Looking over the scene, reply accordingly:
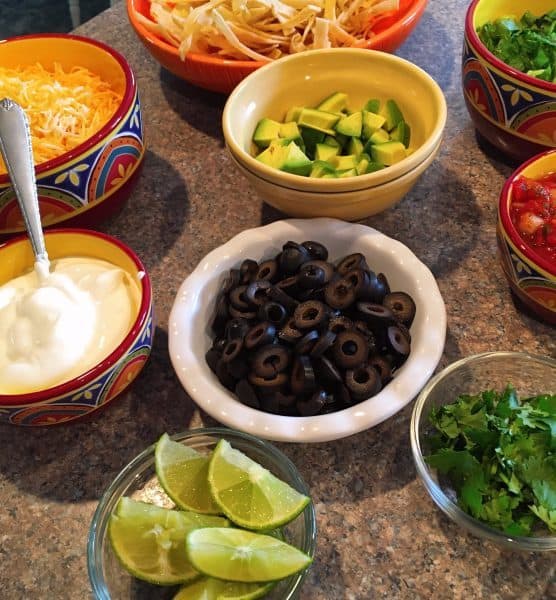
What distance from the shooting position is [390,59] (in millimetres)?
1328

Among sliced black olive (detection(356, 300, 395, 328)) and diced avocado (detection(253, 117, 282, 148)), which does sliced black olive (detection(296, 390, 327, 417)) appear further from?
diced avocado (detection(253, 117, 282, 148))

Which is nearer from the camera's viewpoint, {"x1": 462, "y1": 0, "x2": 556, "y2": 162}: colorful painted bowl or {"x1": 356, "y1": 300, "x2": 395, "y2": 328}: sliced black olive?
{"x1": 356, "y1": 300, "x2": 395, "y2": 328}: sliced black olive

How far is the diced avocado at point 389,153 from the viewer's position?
4.09ft

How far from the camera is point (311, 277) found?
1.06 metres

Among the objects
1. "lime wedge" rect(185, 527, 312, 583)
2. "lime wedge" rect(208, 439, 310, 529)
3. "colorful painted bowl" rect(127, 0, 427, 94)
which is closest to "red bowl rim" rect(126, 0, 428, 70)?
"colorful painted bowl" rect(127, 0, 427, 94)

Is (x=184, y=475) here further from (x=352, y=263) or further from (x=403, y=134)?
(x=403, y=134)

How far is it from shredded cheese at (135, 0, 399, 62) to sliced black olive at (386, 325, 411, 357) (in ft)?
2.50

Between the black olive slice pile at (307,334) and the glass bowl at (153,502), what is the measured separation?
75 millimetres

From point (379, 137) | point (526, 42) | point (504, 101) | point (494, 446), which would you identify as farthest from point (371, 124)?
point (494, 446)

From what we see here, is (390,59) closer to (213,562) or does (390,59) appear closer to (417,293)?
(417,293)

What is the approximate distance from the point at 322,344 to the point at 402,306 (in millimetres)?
177

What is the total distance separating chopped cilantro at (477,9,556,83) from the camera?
132cm

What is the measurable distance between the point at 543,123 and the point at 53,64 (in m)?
1.09

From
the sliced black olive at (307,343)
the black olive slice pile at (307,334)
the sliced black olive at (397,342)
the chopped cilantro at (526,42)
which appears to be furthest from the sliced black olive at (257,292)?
the chopped cilantro at (526,42)
